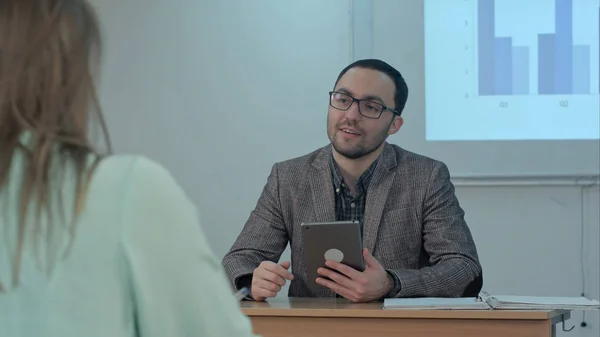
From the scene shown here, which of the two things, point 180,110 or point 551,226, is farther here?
point 180,110

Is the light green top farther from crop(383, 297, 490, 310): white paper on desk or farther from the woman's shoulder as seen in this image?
crop(383, 297, 490, 310): white paper on desk

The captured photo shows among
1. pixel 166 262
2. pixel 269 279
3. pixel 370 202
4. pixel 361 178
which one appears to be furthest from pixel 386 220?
pixel 166 262

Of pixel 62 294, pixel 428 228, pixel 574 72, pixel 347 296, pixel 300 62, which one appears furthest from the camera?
pixel 300 62

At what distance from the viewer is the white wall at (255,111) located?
140 inches

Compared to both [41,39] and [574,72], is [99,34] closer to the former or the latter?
[41,39]

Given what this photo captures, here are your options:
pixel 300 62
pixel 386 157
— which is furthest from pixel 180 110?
pixel 386 157

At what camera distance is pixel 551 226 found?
357cm

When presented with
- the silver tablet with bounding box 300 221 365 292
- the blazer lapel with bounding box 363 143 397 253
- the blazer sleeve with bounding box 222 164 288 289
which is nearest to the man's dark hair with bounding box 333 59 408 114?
the blazer lapel with bounding box 363 143 397 253

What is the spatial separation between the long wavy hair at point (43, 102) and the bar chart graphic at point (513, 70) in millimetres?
2972

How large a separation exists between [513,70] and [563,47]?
232mm

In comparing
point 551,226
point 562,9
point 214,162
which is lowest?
point 551,226

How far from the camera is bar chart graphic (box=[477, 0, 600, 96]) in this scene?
352 cm

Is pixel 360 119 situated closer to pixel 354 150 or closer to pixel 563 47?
pixel 354 150

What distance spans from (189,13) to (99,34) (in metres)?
3.20
